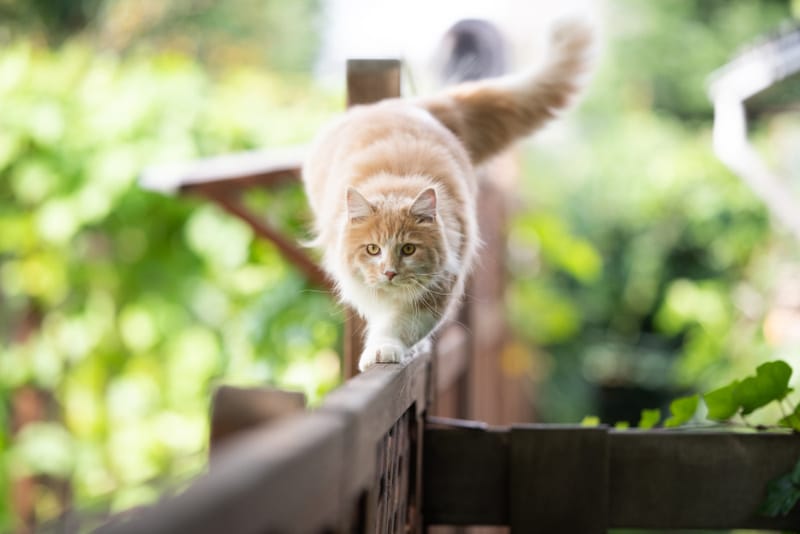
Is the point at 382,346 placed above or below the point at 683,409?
above

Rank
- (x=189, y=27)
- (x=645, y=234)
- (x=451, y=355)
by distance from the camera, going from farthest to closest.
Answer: (x=645, y=234), (x=189, y=27), (x=451, y=355)

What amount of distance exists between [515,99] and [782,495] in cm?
116

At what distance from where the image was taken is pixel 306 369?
3471 mm

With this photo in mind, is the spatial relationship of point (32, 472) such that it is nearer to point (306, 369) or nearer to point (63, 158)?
point (63, 158)

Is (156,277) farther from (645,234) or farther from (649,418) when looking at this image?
(645,234)

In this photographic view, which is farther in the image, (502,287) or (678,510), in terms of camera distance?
(502,287)

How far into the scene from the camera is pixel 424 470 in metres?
1.50

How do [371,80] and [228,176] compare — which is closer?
[371,80]

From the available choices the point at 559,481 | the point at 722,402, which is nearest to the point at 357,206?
the point at 559,481

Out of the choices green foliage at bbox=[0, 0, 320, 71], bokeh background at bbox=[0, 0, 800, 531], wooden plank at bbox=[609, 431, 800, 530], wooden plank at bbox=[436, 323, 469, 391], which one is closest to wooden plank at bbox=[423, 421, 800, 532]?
wooden plank at bbox=[609, 431, 800, 530]

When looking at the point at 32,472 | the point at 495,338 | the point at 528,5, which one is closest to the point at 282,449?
the point at 32,472

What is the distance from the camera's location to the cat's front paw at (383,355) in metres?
1.38

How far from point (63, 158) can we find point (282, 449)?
4.00 m

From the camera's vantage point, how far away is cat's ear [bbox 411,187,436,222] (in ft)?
5.32
